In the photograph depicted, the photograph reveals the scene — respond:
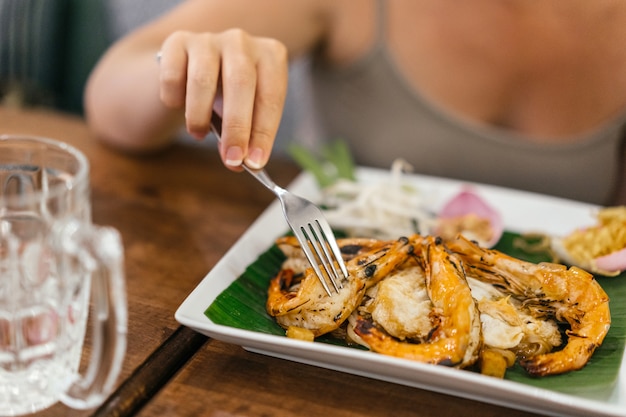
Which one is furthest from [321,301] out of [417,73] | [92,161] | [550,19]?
[550,19]

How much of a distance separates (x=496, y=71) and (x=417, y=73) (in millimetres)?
253

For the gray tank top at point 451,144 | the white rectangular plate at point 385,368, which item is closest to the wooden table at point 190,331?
the white rectangular plate at point 385,368

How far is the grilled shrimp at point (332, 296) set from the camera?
3.36ft

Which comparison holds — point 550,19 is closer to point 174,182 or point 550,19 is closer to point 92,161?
point 174,182

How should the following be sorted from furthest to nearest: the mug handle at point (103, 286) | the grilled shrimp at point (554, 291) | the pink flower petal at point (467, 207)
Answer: the pink flower petal at point (467, 207) < the grilled shrimp at point (554, 291) < the mug handle at point (103, 286)

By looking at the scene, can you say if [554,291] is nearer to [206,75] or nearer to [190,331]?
[190,331]

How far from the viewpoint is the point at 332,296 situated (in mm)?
1035

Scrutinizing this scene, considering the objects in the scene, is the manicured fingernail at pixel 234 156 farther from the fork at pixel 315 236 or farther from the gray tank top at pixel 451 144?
the gray tank top at pixel 451 144

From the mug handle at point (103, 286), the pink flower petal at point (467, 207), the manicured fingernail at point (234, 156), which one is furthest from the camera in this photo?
the pink flower petal at point (467, 207)

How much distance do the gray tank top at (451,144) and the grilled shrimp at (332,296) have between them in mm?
1018

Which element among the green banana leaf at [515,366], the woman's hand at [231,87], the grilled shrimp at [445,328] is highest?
the woman's hand at [231,87]

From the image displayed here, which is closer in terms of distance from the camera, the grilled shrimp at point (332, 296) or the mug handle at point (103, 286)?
the mug handle at point (103, 286)

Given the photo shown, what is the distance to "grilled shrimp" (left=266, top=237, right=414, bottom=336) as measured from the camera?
1.03 meters

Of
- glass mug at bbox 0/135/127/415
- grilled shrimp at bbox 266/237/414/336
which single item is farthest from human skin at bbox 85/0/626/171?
glass mug at bbox 0/135/127/415
